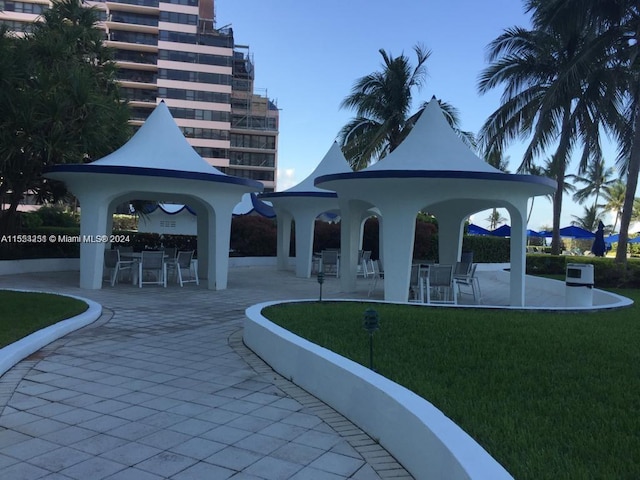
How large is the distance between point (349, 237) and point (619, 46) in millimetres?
12370

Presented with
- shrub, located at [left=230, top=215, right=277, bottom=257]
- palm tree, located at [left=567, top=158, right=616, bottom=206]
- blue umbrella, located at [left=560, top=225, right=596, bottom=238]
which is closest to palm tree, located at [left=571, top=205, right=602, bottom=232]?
palm tree, located at [left=567, top=158, right=616, bottom=206]

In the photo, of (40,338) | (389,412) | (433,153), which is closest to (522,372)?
(389,412)

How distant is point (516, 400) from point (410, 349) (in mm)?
1887

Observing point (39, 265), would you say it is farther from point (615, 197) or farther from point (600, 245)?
point (615, 197)

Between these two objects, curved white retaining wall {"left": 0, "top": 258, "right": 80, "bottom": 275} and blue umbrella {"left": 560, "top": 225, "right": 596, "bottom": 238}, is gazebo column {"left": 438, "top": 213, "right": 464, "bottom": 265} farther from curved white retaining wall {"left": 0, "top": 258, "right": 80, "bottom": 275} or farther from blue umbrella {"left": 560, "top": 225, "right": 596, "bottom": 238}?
blue umbrella {"left": 560, "top": 225, "right": 596, "bottom": 238}

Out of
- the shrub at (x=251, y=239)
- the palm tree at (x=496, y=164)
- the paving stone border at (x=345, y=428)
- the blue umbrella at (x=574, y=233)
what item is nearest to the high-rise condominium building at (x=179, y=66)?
the palm tree at (x=496, y=164)

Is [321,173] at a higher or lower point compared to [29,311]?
higher

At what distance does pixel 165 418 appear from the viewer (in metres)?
4.55

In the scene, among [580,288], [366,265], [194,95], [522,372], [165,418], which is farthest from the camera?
[194,95]

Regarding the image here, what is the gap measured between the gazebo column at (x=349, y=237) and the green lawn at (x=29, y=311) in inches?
263

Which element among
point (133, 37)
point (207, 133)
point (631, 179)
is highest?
point (133, 37)

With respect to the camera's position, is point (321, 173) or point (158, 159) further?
point (321, 173)

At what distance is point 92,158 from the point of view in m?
16.7

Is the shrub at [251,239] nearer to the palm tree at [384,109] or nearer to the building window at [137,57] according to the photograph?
the palm tree at [384,109]
